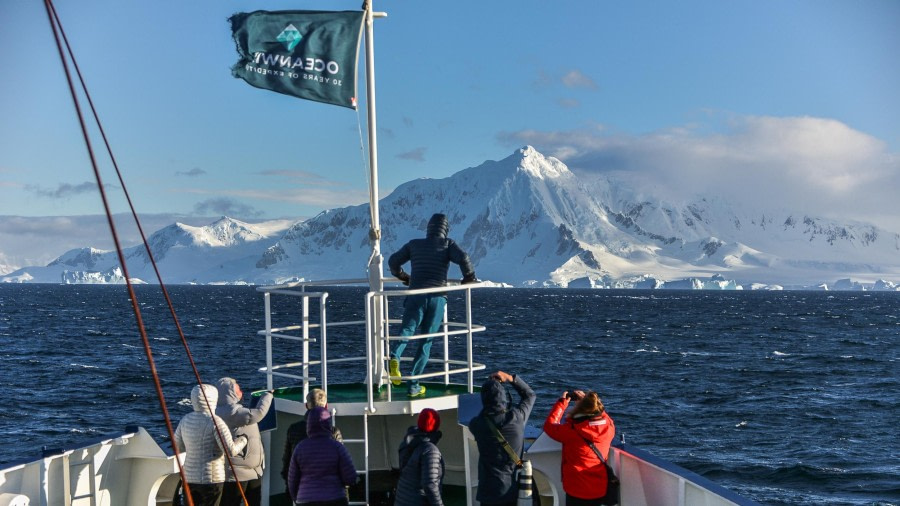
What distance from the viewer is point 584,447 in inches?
343

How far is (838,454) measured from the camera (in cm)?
2869

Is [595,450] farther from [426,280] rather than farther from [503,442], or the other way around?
[426,280]

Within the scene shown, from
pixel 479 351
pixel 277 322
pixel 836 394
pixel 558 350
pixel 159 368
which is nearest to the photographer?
pixel 836 394

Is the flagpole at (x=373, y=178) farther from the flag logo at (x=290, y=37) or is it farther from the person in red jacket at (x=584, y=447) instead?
the person in red jacket at (x=584, y=447)

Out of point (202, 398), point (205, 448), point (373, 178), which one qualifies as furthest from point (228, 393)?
point (373, 178)

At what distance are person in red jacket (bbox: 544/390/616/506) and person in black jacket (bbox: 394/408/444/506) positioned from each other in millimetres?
1317

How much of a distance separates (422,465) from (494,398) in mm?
962

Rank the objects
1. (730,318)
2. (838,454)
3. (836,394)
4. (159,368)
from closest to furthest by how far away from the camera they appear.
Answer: (838,454) → (836,394) → (159,368) → (730,318)

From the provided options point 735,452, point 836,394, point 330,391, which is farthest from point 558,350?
point 330,391

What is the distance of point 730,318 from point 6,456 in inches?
4009

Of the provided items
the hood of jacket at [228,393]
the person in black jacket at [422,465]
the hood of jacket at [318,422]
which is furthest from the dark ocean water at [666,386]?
the person in black jacket at [422,465]

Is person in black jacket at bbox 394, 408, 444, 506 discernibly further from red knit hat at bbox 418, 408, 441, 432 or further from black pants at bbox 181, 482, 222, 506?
black pants at bbox 181, 482, 222, 506

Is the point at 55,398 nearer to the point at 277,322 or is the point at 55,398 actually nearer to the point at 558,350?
the point at 558,350

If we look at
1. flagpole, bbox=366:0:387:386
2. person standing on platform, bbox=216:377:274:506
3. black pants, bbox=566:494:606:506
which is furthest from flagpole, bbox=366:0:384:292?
black pants, bbox=566:494:606:506
